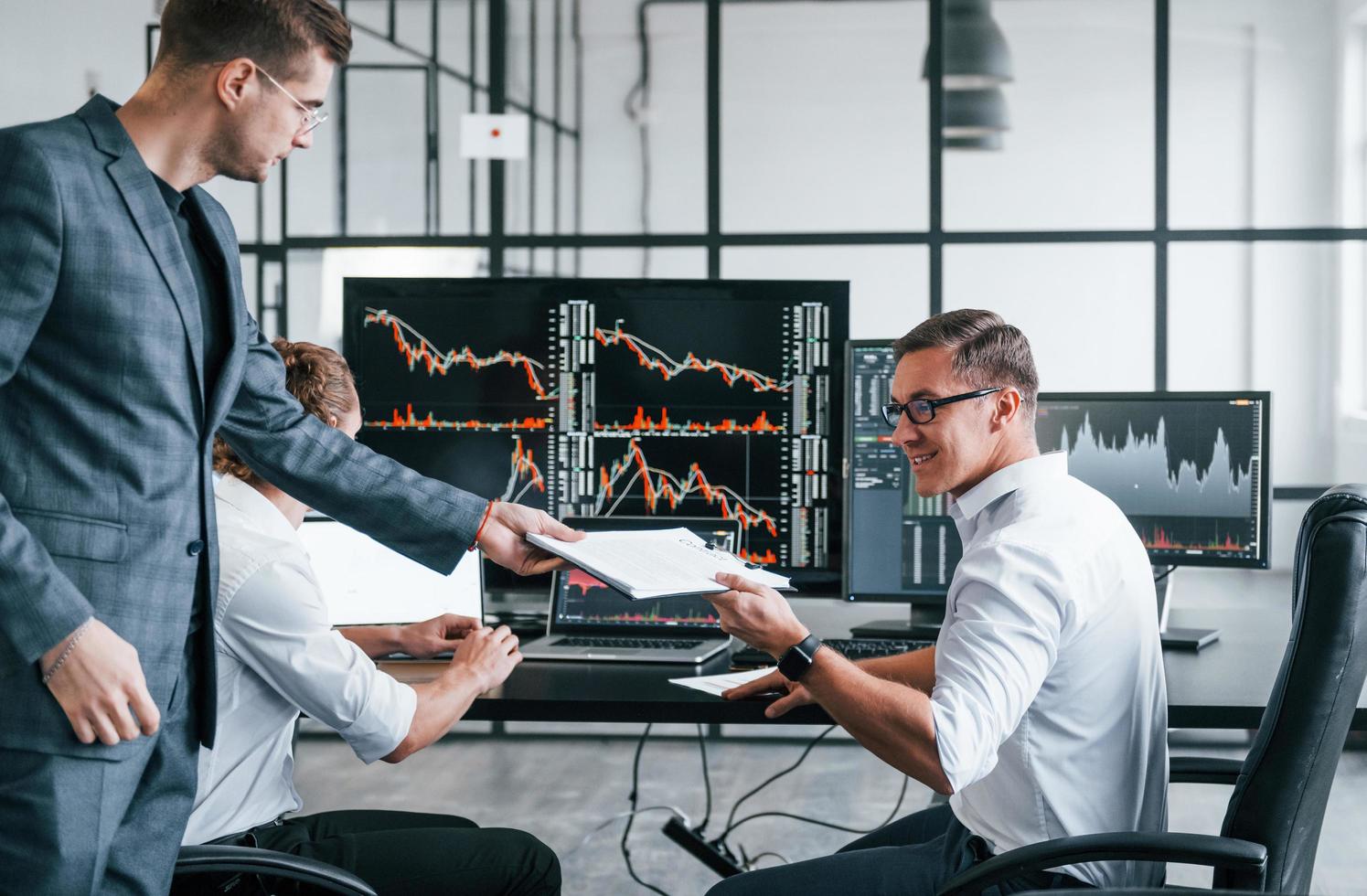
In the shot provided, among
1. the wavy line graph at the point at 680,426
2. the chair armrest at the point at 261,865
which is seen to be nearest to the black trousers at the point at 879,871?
the chair armrest at the point at 261,865

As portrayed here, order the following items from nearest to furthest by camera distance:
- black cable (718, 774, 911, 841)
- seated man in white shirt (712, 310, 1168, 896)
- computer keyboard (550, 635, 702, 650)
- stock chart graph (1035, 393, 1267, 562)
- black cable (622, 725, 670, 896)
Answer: seated man in white shirt (712, 310, 1168, 896) < computer keyboard (550, 635, 702, 650) < stock chart graph (1035, 393, 1267, 562) < black cable (622, 725, 670, 896) < black cable (718, 774, 911, 841)

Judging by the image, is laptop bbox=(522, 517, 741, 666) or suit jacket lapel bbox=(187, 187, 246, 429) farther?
laptop bbox=(522, 517, 741, 666)

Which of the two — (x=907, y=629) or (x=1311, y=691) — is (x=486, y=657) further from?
(x=1311, y=691)

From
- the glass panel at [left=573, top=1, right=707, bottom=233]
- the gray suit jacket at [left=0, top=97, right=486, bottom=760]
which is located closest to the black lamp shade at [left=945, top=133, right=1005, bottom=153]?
the glass panel at [left=573, top=1, right=707, bottom=233]

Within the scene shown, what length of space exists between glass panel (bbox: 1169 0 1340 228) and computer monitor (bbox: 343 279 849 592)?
5.92 ft

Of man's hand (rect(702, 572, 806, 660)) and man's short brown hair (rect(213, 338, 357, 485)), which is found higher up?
man's short brown hair (rect(213, 338, 357, 485))

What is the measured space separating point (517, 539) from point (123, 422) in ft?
1.99

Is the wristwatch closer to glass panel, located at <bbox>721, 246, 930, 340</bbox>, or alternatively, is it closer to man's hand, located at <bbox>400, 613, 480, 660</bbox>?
man's hand, located at <bbox>400, 613, 480, 660</bbox>

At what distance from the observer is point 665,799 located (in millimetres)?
3543

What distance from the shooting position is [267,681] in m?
1.52

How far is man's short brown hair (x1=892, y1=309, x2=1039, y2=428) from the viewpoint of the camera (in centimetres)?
166

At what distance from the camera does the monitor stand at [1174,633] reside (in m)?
2.26

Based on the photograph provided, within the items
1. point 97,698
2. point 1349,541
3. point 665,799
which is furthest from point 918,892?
point 665,799

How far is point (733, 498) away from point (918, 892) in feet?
4.30
